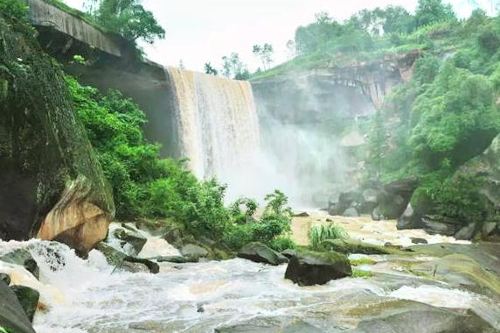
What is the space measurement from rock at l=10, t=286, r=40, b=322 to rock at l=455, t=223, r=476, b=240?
18.6 meters

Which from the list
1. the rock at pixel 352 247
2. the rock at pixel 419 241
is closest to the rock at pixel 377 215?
the rock at pixel 419 241

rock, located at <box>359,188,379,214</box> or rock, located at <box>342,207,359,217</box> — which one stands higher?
rock, located at <box>359,188,379,214</box>

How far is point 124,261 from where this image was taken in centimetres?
1001

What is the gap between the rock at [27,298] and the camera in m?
5.48

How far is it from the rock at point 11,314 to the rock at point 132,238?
7.03 meters

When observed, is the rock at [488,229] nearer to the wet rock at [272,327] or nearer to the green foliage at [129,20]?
the wet rock at [272,327]

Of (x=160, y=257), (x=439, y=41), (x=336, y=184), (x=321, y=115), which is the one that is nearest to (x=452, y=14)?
(x=439, y=41)

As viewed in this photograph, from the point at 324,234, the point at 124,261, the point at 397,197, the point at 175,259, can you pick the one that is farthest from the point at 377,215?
the point at 124,261

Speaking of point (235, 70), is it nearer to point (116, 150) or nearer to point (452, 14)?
point (452, 14)

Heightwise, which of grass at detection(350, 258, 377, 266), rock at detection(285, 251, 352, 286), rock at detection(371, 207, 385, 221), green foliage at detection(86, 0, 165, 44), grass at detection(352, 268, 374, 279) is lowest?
rock at detection(371, 207, 385, 221)

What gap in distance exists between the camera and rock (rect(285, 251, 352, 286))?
331 inches

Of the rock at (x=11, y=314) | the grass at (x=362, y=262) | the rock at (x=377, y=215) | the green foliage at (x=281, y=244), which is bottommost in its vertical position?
the rock at (x=377, y=215)

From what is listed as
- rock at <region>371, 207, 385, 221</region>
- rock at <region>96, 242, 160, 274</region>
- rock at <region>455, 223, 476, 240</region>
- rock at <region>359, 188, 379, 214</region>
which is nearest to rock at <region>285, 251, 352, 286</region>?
rock at <region>96, 242, 160, 274</region>

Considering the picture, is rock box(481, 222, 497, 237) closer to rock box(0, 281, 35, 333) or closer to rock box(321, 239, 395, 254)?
rock box(321, 239, 395, 254)
